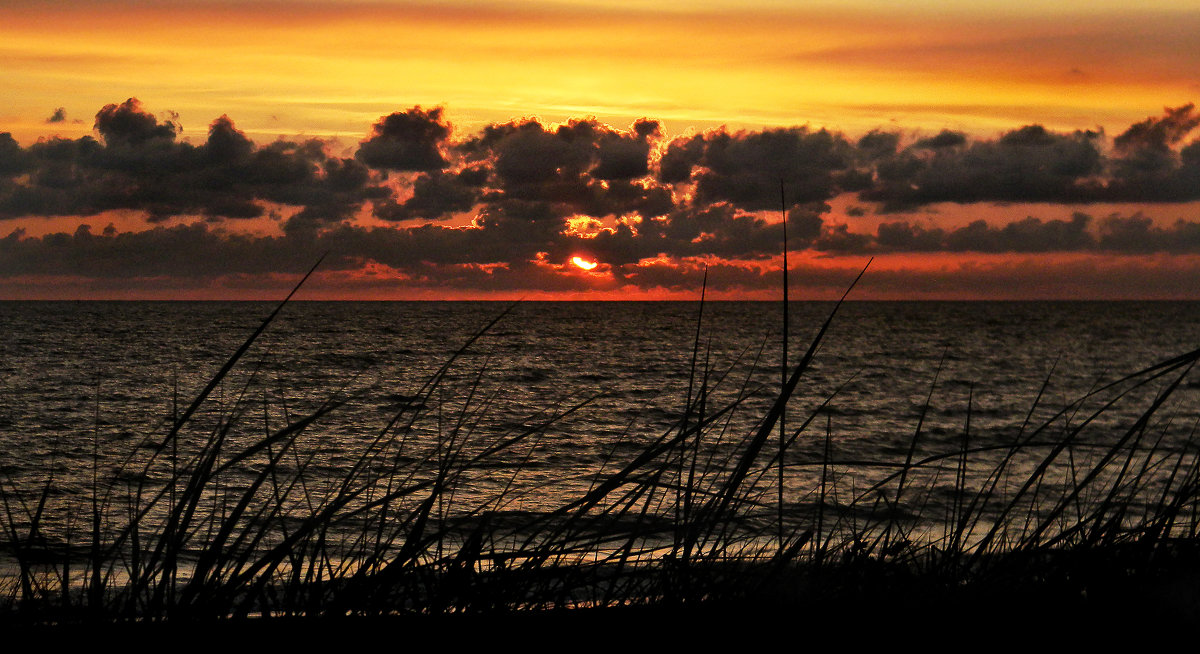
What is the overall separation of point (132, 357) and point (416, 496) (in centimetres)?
4270

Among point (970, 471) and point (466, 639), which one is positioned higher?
point (466, 639)

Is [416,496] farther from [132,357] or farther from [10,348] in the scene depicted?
[10,348]

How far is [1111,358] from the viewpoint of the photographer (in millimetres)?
54219

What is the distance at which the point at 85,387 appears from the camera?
102ft

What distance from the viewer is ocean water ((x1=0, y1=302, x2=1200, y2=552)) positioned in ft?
13.5

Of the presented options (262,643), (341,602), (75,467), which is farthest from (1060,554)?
(75,467)

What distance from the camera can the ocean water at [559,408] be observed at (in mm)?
4105

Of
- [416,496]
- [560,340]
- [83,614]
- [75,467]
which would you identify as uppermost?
[83,614]

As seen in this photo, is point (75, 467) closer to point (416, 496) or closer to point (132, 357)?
point (416, 496)

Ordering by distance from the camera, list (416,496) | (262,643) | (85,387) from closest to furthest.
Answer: (262,643), (416,496), (85,387)

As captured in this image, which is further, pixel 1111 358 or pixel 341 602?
pixel 1111 358

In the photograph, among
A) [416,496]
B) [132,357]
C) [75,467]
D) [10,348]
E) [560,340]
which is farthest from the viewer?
[560,340]

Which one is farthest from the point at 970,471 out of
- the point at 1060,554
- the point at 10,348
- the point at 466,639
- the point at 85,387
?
the point at 10,348

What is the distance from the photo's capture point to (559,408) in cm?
→ 1407
